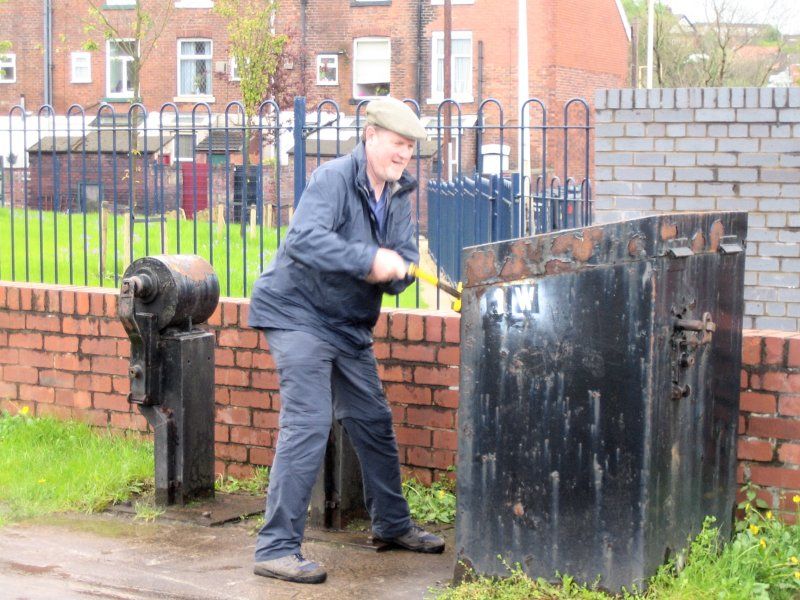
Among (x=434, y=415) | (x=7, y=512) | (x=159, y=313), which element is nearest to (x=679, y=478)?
(x=434, y=415)

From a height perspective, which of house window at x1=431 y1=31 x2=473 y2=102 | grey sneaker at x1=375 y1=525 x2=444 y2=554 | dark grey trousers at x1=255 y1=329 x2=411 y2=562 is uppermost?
house window at x1=431 y1=31 x2=473 y2=102

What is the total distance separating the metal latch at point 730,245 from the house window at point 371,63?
3471 cm

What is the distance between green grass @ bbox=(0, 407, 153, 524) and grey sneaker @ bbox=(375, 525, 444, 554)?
1454 millimetres

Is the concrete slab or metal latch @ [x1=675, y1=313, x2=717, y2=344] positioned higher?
metal latch @ [x1=675, y1=313, x2=717, y2=344]

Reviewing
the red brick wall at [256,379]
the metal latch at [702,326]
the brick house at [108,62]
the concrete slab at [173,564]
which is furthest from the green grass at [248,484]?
the brick house at [108,62]

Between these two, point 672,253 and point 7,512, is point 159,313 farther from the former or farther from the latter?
point 672,253

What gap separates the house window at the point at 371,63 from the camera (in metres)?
38.6

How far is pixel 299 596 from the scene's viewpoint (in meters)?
4.31

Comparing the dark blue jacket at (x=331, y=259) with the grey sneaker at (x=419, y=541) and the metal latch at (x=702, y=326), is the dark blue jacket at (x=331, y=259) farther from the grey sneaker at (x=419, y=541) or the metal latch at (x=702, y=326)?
the metal latch at (x=702, y=326)

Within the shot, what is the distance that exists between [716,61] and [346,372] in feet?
113

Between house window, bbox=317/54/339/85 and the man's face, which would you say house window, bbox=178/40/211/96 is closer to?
house window, bbox=317/54/339/85

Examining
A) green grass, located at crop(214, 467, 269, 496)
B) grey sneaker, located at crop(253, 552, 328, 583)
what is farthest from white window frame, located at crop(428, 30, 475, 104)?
grey sneaker, located at crop(253, 552, 328, 583)

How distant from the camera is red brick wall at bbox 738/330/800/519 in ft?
15.5

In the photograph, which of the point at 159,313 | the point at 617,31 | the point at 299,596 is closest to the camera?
the point at 299,596
